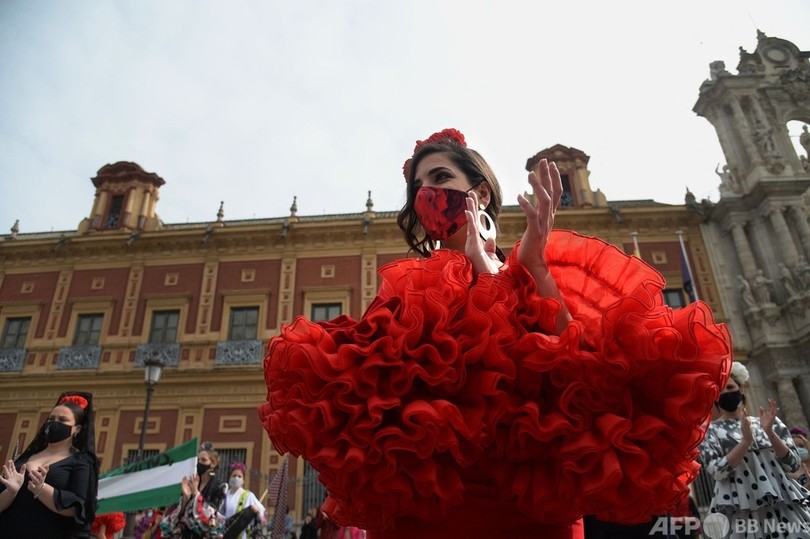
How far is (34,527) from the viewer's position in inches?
136

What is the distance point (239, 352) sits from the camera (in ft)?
54.7

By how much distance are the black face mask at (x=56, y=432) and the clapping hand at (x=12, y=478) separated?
0.96ft

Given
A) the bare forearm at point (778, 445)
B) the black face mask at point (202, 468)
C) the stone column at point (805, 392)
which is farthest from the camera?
the stone column at point (805, 392)

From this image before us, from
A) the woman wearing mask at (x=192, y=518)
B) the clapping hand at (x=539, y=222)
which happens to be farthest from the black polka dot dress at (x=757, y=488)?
the woman wearing mask at (x=192, y=518)

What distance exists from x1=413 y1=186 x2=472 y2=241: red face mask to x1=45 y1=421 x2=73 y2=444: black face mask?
3388 millimetres

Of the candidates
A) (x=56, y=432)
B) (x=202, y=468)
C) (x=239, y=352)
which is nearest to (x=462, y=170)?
(x=56, y=432)

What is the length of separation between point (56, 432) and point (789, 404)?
53.7 ft

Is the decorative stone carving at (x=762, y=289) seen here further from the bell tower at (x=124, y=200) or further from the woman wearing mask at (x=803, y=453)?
the bell tower at (x=124, y=200)

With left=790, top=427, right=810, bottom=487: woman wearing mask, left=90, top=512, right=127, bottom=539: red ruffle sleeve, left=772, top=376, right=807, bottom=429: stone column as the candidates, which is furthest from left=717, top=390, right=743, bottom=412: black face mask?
left=772, top=376, right=807, bottom=429: stone column

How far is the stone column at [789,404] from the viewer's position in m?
13.8

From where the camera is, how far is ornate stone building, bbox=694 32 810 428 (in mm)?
14664

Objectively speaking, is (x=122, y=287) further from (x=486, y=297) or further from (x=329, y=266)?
(x=486, y=297)

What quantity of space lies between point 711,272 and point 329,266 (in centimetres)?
1232

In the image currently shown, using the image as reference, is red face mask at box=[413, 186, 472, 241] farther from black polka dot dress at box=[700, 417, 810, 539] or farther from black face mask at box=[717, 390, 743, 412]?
black face mask at box=[717, 390, 743, 412]
